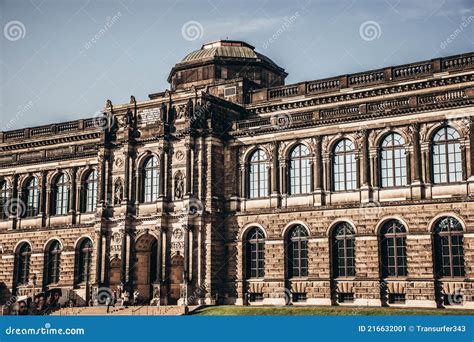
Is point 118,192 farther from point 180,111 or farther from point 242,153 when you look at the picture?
point 242,153

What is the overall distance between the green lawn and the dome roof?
71.1 ft

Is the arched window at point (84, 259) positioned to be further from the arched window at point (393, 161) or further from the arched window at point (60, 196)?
the arched window at point (393, 161)

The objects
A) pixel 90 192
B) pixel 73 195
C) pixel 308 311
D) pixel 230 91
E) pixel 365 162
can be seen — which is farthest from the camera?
pixel 73 195

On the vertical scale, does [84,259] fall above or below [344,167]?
below

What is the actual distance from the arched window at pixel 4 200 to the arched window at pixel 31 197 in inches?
65.1

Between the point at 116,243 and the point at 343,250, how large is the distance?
1513 centimetres

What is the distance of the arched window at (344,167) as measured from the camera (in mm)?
42062

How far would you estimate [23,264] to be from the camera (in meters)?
54.2

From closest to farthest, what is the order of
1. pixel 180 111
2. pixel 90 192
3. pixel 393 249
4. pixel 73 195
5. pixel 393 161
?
pixel 393 249 < pixel 393 161 < pixel 180 111 < pixel 90 192 < pixel 73 195

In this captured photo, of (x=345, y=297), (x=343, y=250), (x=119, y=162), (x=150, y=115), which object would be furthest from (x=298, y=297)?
(x=150, y=115)

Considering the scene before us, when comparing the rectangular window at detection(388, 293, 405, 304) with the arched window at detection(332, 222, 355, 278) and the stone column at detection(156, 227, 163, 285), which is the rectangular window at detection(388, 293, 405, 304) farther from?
the stone column at detection(156, 227, 163, 285)

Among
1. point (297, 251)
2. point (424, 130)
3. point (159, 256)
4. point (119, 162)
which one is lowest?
point (159, 256)

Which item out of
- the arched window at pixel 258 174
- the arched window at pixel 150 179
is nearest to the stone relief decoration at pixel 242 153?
the arched window at pixel 258 174

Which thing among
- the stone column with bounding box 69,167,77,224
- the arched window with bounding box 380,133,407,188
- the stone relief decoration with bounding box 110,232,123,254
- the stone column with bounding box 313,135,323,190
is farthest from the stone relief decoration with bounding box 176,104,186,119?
the arched window with bounding box 380,133,407,188
